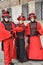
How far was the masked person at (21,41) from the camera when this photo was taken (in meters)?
7.23

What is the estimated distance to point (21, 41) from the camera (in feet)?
24.0

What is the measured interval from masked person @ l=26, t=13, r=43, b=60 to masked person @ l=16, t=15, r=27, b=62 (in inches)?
6.1

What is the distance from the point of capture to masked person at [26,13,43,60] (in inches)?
288

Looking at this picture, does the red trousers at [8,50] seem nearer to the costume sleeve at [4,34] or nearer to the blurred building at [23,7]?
the costume sleeve at [4,34]

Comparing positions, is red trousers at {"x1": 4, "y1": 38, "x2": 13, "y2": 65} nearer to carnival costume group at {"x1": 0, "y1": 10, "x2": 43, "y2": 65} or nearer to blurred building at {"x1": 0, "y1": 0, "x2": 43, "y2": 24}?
carnival costume group at {"x1": 0, "y1": 10, "x2": 43, "y2": 65}

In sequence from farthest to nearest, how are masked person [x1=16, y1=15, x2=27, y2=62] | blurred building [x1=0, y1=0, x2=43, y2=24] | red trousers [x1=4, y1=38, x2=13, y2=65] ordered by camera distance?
blurred building [x1=0, y1=0, x2=43, y2=24], masked person [x1=16, y1=15, x2=27, y2=62], red trousers [x1=4, y1=38, x2=13, y2=65]

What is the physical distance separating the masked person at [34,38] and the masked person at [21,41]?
0.16 m

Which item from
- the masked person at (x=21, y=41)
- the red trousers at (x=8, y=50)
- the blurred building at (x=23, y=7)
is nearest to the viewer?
the red trousers at (x=8, y=50)

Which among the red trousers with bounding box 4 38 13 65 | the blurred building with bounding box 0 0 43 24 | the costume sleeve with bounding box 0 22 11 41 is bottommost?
the red trousers with bounding box 4 38 13 65

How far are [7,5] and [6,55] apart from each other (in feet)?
19.1

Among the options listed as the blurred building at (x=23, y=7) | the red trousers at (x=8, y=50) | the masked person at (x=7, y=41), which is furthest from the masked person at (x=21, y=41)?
the blurred building at (x=23, y=7)

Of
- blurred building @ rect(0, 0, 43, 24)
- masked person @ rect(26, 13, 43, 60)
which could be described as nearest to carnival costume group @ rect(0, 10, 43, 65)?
masked person @ rect(26, 13, 43, 60)

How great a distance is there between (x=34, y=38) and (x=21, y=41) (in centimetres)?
29

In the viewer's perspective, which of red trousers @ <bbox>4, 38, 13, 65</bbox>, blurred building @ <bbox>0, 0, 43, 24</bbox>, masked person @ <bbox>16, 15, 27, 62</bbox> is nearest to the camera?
red trousers @ <bbox>4, 38, 13, 65</bbox>
